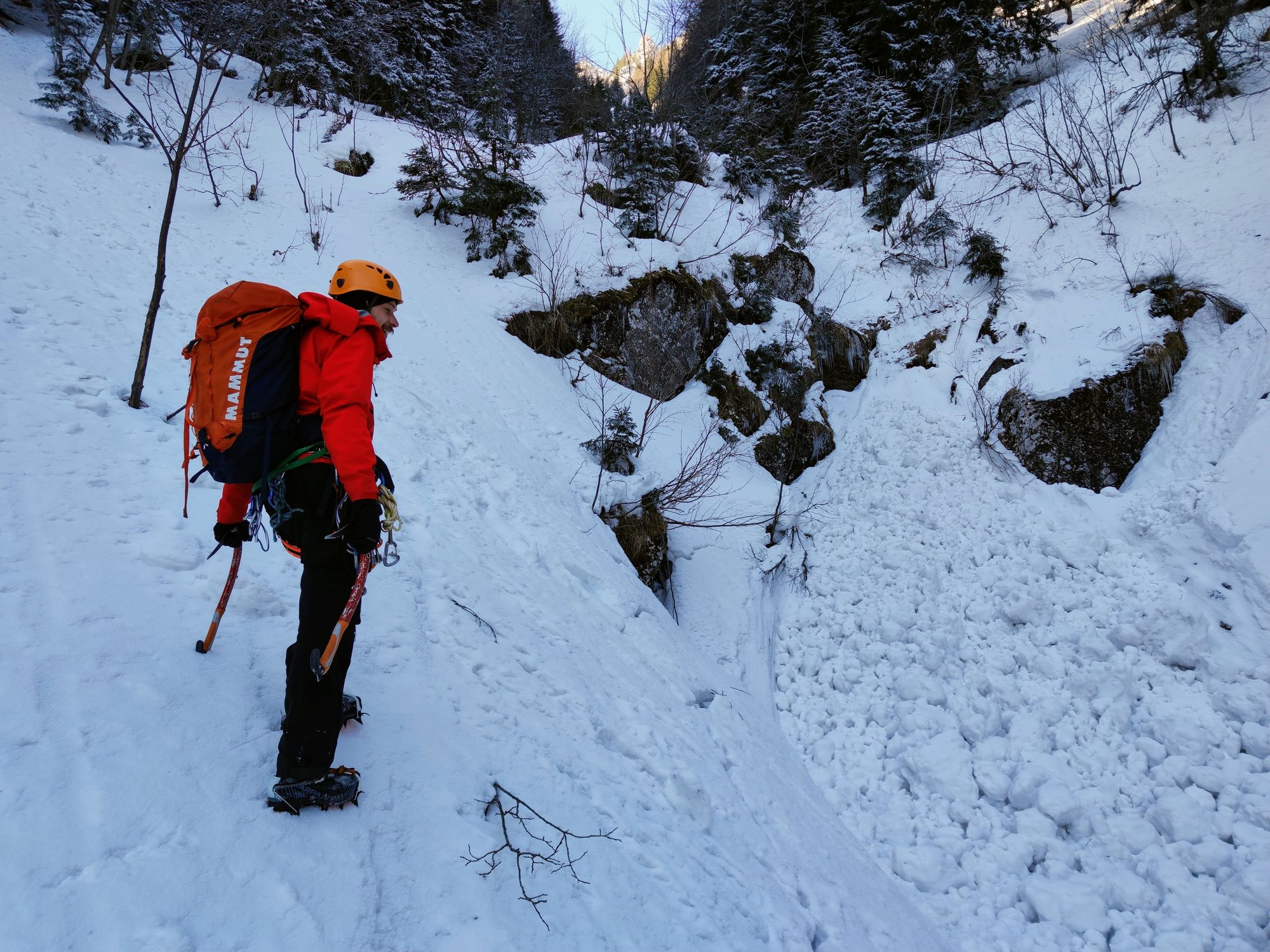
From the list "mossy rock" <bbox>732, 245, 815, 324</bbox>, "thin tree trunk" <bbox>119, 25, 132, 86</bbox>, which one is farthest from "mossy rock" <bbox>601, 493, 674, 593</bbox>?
"thin tree trunk" <bbox>119, 25, 132, 86</bbox>

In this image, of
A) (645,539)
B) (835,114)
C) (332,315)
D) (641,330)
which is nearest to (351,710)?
(332,315)

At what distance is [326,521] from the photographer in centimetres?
193

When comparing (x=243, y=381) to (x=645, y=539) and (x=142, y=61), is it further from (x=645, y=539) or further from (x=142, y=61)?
(x=142, y=61)

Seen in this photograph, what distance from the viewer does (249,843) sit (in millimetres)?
1692

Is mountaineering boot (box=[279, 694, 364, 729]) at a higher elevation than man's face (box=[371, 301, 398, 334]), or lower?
lower

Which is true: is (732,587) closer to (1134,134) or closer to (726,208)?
(726,208)

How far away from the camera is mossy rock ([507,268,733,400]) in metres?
8.72

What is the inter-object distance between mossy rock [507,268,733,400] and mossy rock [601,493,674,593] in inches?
98.1

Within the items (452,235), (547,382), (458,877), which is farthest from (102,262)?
(458,877)

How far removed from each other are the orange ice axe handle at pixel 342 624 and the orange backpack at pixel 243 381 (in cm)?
44

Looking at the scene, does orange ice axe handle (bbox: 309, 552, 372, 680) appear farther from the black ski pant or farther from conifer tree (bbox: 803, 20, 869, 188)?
conifer tree (bbox: 803, 20, 869, 188)

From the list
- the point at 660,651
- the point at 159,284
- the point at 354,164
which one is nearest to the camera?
the point at 159,284

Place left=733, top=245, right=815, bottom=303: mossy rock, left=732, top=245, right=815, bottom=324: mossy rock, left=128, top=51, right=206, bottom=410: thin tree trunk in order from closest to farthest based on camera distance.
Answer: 1. left=128, top=51, right=206, bottom=410: thin tree trunk
2. left=732, top=245, right=815, bottom=324: mossy rock
3. left=733, top=245, right=815, bottom=303: mossy rock

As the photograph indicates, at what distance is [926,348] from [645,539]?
5.83m
